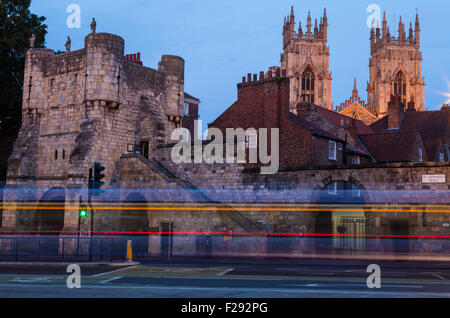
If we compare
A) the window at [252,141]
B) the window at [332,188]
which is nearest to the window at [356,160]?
the window at [252,141]

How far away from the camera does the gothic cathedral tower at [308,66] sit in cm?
11725

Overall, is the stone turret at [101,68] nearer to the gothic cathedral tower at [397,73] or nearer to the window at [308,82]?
the window at [308,82]

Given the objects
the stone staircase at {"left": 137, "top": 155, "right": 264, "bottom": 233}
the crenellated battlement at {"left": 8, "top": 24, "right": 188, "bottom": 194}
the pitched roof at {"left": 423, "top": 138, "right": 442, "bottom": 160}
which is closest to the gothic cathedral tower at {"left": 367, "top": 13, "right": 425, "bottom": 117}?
the pitched roof at {"left": 423, "top": 138, "right": 442, "bottom": 160}

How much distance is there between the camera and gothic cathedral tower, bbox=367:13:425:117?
119 m

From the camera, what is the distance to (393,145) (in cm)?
4428

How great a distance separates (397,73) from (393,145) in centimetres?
8311

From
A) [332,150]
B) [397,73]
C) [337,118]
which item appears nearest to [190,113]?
[337,118]

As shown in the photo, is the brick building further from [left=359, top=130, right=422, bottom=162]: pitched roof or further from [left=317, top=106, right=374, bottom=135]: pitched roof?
[left=359, top=130, right=422, bottom=162]: pitched roof

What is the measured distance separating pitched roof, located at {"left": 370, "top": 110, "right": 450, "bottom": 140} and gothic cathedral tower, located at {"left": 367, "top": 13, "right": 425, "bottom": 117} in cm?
4965

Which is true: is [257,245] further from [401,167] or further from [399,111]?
[399,111]

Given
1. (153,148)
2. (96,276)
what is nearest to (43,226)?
(153,148)

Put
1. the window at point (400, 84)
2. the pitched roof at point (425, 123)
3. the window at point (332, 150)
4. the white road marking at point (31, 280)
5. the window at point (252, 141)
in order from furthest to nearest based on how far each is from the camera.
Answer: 1. the window at point (400, 84)
2. the pitched roof at point (425, 123)
3. the window at point (332, 150)
4. the window at point (252, 141)
5. the white road marking at point (31, 280)

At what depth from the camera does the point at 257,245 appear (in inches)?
1088
